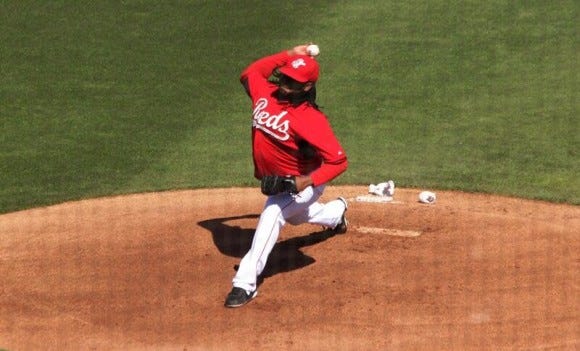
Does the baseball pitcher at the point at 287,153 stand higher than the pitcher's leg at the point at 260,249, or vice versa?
the baseball pitcher at the point at 287,153

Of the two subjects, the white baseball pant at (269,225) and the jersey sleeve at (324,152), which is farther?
the white baseball pant at (269,225)

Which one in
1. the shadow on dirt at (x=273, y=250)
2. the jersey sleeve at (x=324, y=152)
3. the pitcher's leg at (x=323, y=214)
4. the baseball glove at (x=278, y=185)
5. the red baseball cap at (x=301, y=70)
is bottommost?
the shadow on dirt at (x=273, y=250)

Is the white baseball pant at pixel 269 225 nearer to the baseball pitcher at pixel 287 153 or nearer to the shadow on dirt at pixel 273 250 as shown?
the baseball pitcher at pixel 287 153

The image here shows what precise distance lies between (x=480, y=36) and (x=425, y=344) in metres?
8.61

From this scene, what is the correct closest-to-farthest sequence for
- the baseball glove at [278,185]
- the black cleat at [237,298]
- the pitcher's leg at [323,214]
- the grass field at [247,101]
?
the baseball glove at [278,185], the black cleat at [237,298], the pitcher's leg at [323,214], the grass field at [247,101]

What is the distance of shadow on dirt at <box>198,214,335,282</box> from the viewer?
8.89 meters

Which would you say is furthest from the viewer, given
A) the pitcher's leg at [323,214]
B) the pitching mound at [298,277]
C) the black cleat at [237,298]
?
the pitcher's leg at [323,214]

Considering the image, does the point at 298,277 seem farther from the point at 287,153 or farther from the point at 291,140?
the point at 291,140

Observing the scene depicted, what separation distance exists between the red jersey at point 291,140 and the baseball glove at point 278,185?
163 mm

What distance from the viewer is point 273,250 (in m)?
9.31

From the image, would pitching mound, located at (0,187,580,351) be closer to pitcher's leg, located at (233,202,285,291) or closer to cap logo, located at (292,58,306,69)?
pitcher's leg, located at (233,202,285,291)

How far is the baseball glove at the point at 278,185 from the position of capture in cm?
783

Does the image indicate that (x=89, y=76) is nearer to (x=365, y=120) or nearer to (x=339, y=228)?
(x=365, y=120)

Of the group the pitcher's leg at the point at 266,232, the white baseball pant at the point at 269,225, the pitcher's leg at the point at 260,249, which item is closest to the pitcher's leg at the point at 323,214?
the white baseball pant at the point at 269,225
